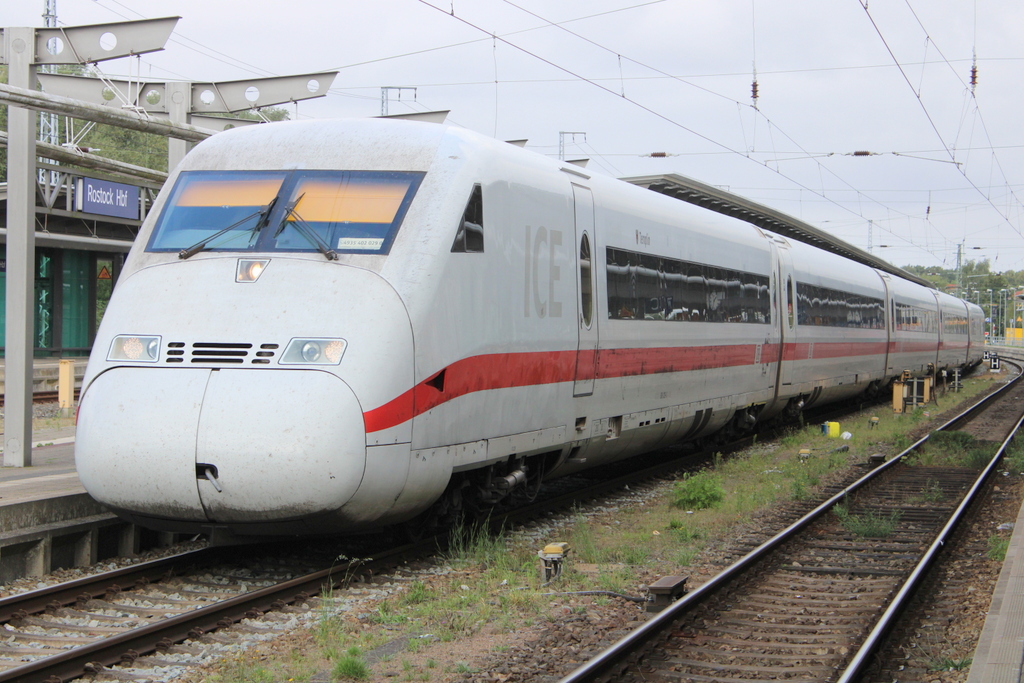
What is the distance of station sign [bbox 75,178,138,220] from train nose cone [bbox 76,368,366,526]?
64.4ft

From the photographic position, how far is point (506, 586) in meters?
7.02

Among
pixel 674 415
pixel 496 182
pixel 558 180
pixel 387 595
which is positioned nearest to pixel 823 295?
A: pixel 674 415

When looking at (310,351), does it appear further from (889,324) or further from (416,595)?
(889,324)

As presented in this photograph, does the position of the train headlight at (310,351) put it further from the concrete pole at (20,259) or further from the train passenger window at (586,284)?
the concrete pole at (20,259)

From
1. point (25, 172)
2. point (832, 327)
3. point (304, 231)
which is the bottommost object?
point (832, 327)

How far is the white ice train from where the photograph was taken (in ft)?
20.0

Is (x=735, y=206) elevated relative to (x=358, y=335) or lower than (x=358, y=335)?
elevated

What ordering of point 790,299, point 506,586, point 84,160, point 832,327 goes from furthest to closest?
point 832,327
point 790,299
point 84,160
point 506,586

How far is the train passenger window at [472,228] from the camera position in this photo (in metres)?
7.23

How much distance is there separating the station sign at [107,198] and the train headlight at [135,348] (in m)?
19.1

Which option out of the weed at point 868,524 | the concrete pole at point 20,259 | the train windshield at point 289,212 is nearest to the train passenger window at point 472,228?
the train windshield at point 289,212

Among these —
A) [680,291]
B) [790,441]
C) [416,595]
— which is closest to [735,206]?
[790,441]

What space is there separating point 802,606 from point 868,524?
2.82 meters

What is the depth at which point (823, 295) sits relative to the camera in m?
18.6
